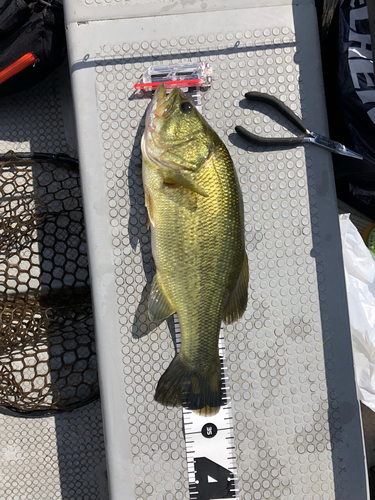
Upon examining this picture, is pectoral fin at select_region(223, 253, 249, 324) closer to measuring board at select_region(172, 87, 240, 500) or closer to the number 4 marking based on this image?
measuring board at select_region(172, 87, 240, 500)

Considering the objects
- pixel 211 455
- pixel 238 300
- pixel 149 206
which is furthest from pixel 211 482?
pixel 149 206

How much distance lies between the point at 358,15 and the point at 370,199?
2.23ft

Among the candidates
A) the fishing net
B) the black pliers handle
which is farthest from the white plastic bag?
the fishing net

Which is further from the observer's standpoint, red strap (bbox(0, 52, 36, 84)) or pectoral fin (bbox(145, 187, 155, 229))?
red strap (bbox(0, 52, 36, 84))

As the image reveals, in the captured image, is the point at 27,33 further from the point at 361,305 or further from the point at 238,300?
the point at 361,305

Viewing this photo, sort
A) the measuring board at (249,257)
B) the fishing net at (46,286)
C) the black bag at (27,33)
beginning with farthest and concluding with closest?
1. the fishing net at (46,286)
2. the black bag at (27,33)
3. the measuring board at (249,257)

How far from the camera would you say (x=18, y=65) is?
1322 mm

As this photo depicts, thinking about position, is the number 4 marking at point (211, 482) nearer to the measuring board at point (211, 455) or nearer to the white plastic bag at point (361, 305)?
the measuring board at point (211, 455)

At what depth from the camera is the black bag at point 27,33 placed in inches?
51.1

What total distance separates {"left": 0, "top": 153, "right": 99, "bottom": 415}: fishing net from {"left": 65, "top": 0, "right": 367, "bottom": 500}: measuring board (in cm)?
35

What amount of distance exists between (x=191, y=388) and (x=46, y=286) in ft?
2.57

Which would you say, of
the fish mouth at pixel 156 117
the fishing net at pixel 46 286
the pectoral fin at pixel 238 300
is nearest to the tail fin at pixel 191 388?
the pectoral fin at pixel 238 300

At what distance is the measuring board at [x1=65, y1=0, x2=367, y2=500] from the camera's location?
119 centimetres

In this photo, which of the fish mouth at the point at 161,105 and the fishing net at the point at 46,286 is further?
the fishing net at the point at 46,286
